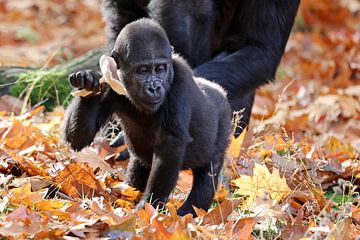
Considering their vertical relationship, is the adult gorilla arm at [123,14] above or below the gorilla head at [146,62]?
below

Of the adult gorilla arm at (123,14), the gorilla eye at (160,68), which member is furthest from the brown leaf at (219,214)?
the adult gorilla arm at (123,14)

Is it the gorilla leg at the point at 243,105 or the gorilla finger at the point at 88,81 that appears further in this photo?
the gorilla leg at the point at 243,105

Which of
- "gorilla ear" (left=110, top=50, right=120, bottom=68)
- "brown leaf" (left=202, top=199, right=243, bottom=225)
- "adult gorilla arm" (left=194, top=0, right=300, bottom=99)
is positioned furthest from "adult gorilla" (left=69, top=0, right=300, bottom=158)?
"brown leaf" (left=202, top=199, right=243, bottom=225)

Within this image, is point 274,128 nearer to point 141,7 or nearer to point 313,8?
point 141,7

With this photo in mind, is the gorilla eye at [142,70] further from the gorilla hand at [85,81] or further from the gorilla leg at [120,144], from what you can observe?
the gorilla leg at [120,144]

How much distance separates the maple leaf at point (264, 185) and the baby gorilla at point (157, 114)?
15cm

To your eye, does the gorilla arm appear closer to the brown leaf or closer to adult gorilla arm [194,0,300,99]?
the brown leaf

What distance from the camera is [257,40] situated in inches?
223

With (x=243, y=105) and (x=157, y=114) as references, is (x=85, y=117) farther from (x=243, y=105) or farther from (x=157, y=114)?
(x=243, y=105)

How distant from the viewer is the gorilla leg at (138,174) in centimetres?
431

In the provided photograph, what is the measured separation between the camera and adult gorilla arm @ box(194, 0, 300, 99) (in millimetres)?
5574

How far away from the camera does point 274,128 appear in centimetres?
556

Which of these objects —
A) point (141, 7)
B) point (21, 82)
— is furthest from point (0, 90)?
point (141, 7)

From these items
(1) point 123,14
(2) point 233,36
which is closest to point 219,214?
(1) point 123,14
